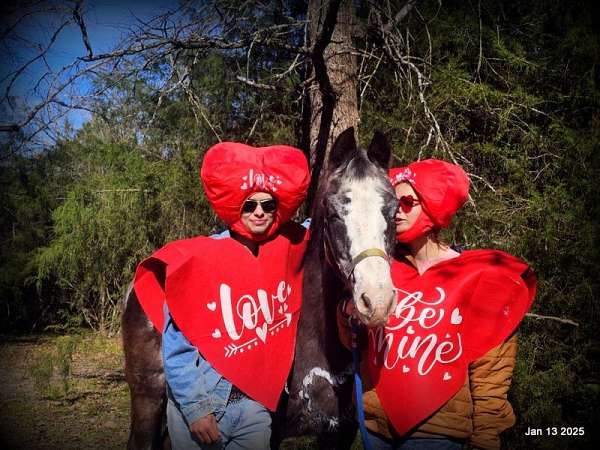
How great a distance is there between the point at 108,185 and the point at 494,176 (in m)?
4.98

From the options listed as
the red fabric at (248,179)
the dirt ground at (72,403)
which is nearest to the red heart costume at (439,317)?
the red fabric at (248,179)

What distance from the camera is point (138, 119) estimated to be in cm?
539

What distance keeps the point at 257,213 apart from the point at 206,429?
1.13 metres

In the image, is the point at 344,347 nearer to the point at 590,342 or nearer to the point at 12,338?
the point at 590,342

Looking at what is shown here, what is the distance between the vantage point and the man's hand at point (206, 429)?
2.17 m

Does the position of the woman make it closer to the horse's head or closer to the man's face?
the horse's head

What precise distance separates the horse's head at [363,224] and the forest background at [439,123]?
153 centimetres

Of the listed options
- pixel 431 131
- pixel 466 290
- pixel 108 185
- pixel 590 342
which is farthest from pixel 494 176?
pixel 108 185

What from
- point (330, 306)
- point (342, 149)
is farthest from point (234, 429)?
point (342, 149)

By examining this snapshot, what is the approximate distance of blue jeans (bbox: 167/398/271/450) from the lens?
2287mm

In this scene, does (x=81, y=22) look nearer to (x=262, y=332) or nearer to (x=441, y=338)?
(x=262, y=332)

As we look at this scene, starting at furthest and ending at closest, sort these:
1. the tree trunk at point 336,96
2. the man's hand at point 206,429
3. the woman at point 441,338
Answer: the tree trunk at point 336,96
the man's hand at point 206,429
the woman at point 441,338

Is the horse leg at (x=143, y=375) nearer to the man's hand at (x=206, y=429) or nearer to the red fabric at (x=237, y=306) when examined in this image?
the red fabric at (x=237, y=306)
